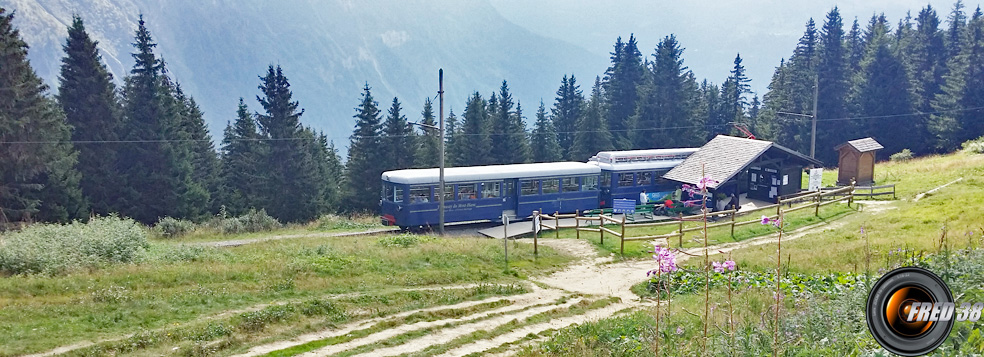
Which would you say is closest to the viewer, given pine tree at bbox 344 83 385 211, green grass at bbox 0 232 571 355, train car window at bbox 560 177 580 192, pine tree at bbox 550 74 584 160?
green grass at bbox 0 232 571 355

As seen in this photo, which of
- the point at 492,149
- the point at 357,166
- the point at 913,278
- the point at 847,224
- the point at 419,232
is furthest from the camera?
the point at 492,149

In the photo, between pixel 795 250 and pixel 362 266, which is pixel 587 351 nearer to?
pixel 362 266

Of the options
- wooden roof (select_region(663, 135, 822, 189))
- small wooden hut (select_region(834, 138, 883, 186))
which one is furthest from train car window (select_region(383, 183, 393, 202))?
small wooden hut (select_region(834, 138, 883, 186))

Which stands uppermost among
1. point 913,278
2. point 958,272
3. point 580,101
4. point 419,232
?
point 580,101

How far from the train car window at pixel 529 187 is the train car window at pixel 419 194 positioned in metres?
4.81

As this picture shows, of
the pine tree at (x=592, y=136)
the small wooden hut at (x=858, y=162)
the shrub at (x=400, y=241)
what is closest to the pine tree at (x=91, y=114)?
the shrub at (x=400, y=241)

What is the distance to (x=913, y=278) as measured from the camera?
121 inches

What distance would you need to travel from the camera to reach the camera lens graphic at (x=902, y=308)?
3.02 meters

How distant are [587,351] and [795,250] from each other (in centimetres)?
1251

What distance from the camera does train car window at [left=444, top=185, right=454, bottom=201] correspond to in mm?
29344

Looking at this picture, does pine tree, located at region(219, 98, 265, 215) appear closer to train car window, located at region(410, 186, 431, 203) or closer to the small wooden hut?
train car window, located at region(410, 186, 431, 203)

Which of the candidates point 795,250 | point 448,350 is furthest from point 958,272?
point 795,250

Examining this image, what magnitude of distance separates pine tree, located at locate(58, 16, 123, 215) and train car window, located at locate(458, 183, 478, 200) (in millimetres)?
21501

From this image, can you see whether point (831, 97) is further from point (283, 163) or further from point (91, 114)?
point (91, 114)
